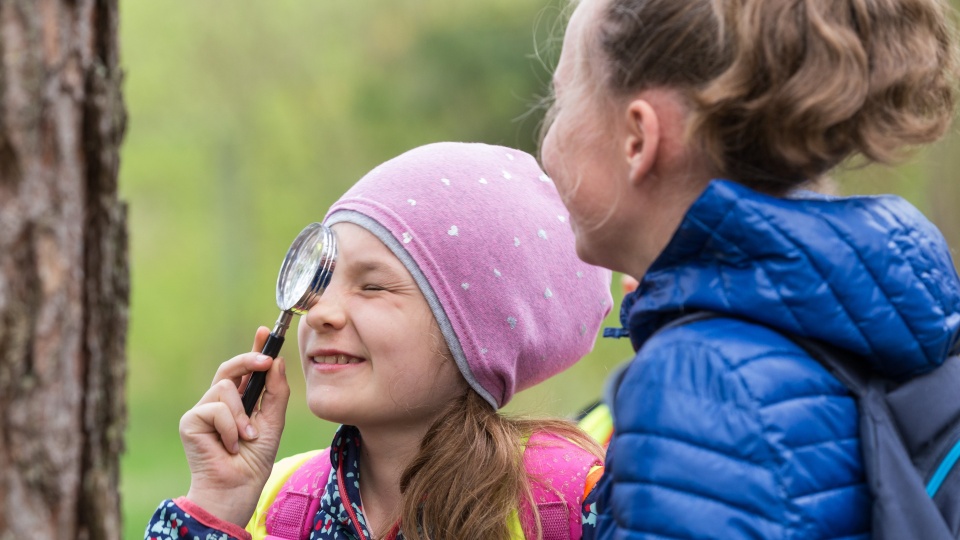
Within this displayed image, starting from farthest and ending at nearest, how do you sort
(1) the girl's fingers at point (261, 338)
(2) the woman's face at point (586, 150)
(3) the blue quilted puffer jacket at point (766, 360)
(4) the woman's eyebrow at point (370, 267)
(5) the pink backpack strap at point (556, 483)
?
1. (1) the girl's fingers at point (261, 338)
2. (4) the woman's eyebrow at point (370, 267)
3. (5) the pink backpack strap at point (556, 483)
4. (2) the woman's face at point (586, 150)
5. (3) the blue quilted puffer jacket at point (766, 360)

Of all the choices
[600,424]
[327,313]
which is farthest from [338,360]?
[600,424]

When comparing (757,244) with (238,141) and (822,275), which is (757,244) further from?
(238,141)

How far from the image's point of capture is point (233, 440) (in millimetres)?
2541

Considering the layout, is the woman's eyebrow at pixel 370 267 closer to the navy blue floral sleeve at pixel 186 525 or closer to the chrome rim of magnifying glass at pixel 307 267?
the chrome rim of magnifying glass at pixel 307 267

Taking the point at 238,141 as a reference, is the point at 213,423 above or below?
above

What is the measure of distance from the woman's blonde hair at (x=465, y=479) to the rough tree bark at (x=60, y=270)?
1.01 m

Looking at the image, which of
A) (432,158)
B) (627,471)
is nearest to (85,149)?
(627,471)

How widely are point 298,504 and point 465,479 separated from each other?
442 mm

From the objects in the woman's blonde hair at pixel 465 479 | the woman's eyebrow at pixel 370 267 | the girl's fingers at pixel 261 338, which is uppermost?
the woman's eyebrow at pixel 370 267

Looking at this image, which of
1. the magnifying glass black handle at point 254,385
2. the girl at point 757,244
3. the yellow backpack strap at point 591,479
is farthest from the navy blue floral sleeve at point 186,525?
the girl at point 757,244

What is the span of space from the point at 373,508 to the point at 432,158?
866 mm

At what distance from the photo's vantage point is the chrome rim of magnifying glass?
2.58 m

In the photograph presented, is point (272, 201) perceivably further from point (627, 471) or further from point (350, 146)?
point (627, 471)

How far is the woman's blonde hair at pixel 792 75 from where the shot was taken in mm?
1797
